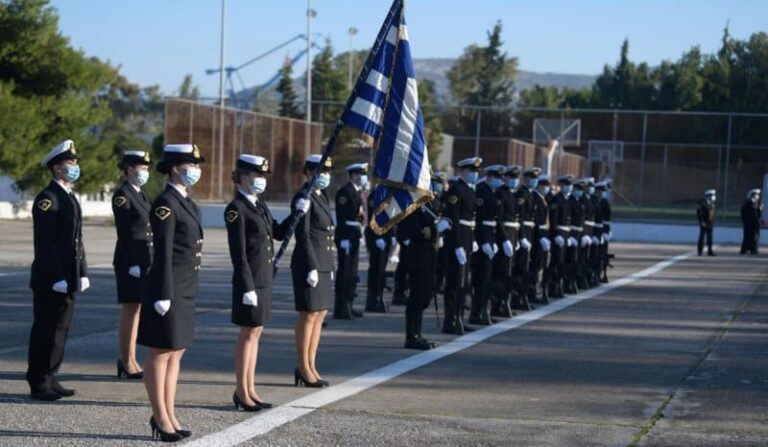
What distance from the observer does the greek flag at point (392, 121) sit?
1055 centimetres

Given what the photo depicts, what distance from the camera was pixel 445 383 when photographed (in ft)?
35.2

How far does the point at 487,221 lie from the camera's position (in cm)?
1528

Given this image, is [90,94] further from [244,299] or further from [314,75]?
[314,75]

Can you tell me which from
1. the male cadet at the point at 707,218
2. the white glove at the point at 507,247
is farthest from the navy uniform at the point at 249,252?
the male cadet at the point at 707,218

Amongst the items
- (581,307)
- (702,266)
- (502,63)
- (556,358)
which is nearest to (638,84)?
(502,63)

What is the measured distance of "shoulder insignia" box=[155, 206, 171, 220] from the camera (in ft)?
26.1

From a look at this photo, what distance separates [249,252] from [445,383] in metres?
2.57

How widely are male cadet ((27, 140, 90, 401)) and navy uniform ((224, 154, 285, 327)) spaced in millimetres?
1385

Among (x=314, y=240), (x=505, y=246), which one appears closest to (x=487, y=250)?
(x=505, y=246)

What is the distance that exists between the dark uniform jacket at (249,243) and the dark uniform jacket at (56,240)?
1.37 meters

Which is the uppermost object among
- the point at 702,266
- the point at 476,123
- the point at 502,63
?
the point at 502,63

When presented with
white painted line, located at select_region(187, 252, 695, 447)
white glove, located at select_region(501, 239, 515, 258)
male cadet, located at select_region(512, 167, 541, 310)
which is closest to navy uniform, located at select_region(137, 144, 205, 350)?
white painted line, located at select_region(187, 252, 695, 447)

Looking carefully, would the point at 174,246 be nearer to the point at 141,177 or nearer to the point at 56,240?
the point at 56,240

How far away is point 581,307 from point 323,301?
339 inches
